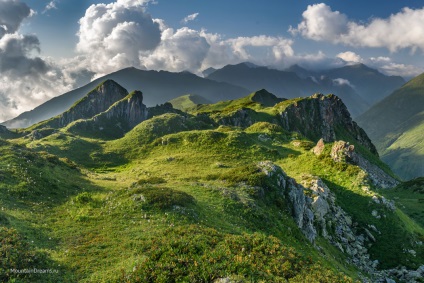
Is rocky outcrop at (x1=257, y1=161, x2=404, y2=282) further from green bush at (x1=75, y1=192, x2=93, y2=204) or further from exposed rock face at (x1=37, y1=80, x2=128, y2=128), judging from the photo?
exposed rock face at (x1=37, y1=80, x2=128, y2=128)

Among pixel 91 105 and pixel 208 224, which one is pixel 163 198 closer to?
pixel 208 224

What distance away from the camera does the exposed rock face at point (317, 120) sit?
139m

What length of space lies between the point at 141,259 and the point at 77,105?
623 ft

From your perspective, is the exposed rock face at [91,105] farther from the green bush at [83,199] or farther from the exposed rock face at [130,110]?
the green bush at [83,199]

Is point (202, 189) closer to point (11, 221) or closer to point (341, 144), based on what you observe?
point (11, 221)

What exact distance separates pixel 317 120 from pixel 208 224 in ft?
441

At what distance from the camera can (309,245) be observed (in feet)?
90.4

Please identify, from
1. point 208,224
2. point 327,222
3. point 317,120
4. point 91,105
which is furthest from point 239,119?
point 208,224

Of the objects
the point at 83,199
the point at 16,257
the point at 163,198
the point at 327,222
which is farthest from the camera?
the point at 327,222

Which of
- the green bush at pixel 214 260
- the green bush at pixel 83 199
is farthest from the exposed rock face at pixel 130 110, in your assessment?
the green bush at pixel 214 260

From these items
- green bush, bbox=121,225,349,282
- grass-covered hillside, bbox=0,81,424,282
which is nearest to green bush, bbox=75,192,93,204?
grass-covered hillside, bbox=0,81,424,282

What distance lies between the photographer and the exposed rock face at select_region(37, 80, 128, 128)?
598 ft

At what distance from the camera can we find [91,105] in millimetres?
187125

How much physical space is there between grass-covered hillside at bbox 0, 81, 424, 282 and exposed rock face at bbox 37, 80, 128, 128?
5440 inches
